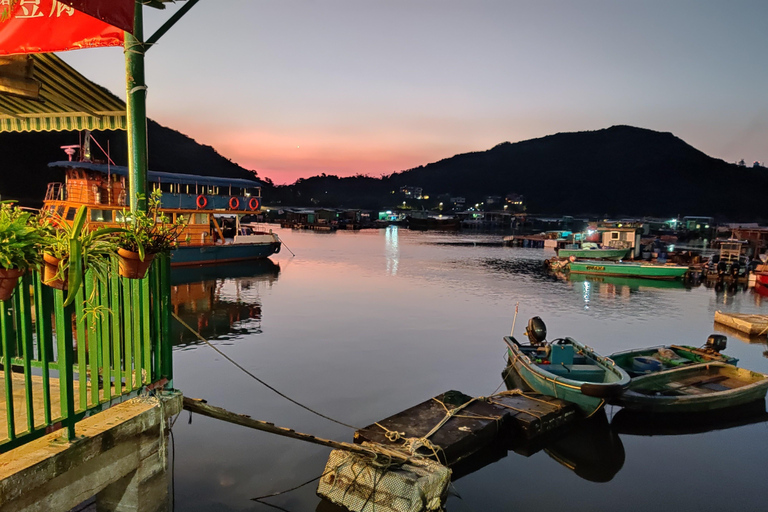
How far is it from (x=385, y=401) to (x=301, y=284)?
78.2 feet

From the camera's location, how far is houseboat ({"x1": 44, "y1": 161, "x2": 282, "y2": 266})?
3600 cm

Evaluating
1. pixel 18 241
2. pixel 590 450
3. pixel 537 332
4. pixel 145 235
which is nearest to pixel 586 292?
pixel 537 332

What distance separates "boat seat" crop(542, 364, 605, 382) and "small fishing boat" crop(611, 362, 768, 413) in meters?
0.80

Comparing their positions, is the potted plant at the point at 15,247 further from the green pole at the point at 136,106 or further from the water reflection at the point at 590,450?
the water reflection at the point at 590,450

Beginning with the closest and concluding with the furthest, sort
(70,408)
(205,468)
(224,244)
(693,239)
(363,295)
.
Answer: (70,408) < (205,468) < (363,295) < (224,244) < (693,239)

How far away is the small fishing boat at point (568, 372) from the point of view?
11844 mm

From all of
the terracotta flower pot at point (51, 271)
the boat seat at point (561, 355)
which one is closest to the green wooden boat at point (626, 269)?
the boat seat at point (561, 355)

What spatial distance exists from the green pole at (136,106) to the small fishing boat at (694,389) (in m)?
12.0

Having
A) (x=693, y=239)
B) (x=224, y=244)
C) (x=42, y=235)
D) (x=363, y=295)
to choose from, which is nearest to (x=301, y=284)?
(x=363, y=295)

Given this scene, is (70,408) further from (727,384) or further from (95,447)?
(727,384)

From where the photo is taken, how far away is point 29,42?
5195 mm

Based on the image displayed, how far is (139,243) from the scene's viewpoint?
464 cm

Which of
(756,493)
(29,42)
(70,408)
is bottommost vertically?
(756,493)

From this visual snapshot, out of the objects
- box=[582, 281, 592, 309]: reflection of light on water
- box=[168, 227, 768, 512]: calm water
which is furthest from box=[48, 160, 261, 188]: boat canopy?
box=[582, 281, 592, 309]: reflection of light on water
